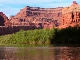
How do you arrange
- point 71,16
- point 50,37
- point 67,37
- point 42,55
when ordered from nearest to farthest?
1. point 42,55
2. point 67,37
3. point 50,37
4. point 71,16

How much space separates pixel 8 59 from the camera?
37.0 metres

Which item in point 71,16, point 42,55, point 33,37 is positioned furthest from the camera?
point 71,16

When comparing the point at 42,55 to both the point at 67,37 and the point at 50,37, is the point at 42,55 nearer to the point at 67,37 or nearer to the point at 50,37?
the point at 67,37

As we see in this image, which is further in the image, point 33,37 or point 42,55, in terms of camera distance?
point 33,37

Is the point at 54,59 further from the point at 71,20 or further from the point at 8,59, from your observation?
the point at 71,20

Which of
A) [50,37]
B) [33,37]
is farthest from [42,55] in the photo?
[33,37]

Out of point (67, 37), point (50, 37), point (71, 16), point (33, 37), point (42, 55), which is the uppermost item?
point (71, 16)

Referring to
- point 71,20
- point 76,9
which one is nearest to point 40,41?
point 71,20

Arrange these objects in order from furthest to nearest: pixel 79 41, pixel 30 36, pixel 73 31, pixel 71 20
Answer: pixel 71 20, pixel 30 36, pixel 73 31, pixel 79 41

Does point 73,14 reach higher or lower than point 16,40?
higher

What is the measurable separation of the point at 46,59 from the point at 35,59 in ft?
4.27

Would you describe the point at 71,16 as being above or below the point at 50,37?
above

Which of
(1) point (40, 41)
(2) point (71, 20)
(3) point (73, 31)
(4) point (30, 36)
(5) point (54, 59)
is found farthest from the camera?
(2) point (71, 20)

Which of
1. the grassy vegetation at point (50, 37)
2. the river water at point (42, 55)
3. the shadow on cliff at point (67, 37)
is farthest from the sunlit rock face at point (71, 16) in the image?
Result: the river water at point (42, 55)
